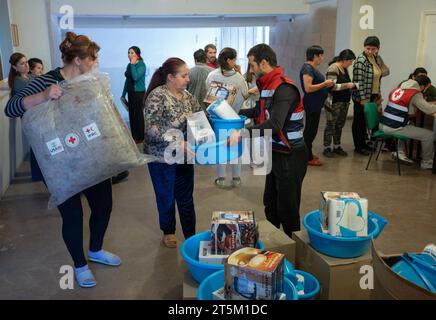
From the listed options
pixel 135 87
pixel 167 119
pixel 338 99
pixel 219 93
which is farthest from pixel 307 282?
pixel 135 87

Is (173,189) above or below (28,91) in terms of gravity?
below

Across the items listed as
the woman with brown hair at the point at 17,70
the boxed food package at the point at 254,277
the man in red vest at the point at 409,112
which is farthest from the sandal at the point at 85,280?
the man in red vest at the point at 409,112

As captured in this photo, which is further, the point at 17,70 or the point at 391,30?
the point at 391,30

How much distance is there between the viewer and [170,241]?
3121mm

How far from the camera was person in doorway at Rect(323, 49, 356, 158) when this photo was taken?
17.1 ft

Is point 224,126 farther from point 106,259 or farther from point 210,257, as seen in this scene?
point 106,259

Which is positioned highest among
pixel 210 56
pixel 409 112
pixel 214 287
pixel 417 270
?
pixel 210 56

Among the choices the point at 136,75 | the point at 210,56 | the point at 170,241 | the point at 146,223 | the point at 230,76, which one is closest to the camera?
the point at 170,241

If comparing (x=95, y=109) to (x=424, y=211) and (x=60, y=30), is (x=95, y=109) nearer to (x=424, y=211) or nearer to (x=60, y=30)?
(x=424, y=211)

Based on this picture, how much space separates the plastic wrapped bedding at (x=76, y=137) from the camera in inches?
86.0

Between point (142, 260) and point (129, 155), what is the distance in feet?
3.12

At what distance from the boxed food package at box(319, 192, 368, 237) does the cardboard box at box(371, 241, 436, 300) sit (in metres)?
0.32

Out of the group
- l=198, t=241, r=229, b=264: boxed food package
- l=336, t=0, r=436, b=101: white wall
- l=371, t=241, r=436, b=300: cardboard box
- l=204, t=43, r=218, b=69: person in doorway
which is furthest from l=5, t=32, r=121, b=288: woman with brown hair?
l=336, t=0, r=436, b=101: white wall

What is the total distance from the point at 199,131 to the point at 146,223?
1303 mm
